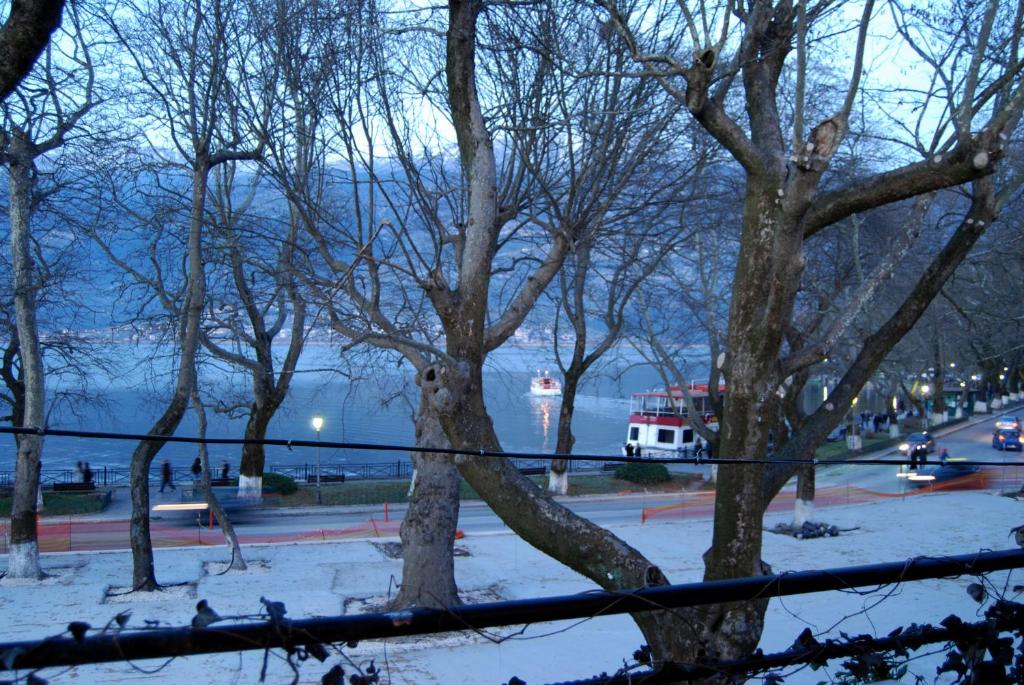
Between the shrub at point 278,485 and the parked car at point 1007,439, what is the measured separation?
1192 inches

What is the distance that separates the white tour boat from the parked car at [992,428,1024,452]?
12659 millimetres

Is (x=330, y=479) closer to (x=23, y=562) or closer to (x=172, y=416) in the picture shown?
(x=23, y=562)

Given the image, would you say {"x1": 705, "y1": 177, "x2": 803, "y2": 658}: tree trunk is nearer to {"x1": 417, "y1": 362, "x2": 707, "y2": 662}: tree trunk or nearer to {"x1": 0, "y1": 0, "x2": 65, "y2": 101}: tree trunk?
{"x1": 417, "y1": 362, "x2": 707, "y2": 662}: tree trunk

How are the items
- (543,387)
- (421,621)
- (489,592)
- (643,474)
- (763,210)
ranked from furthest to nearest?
(543,387), (643,474), (489,592), (763,210), (421,621)

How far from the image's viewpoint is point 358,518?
2666 centimetres

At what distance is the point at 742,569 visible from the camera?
20.3ft

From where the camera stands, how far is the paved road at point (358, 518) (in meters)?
22.7

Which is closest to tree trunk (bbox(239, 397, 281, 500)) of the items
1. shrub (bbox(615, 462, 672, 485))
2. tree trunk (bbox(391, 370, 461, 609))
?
shrub (bbox(615, 462, 672, 485))

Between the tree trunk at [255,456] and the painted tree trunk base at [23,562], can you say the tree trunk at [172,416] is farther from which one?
the tree trunk at [255,456]

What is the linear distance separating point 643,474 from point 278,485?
1348 cm

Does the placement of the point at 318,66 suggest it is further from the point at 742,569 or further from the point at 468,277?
Answer: the point at 742,569

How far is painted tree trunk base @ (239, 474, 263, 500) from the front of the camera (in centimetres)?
2850

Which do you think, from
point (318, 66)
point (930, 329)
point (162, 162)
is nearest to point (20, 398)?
point (162, 162)

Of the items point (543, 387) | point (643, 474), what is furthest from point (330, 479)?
point (543, 387)
